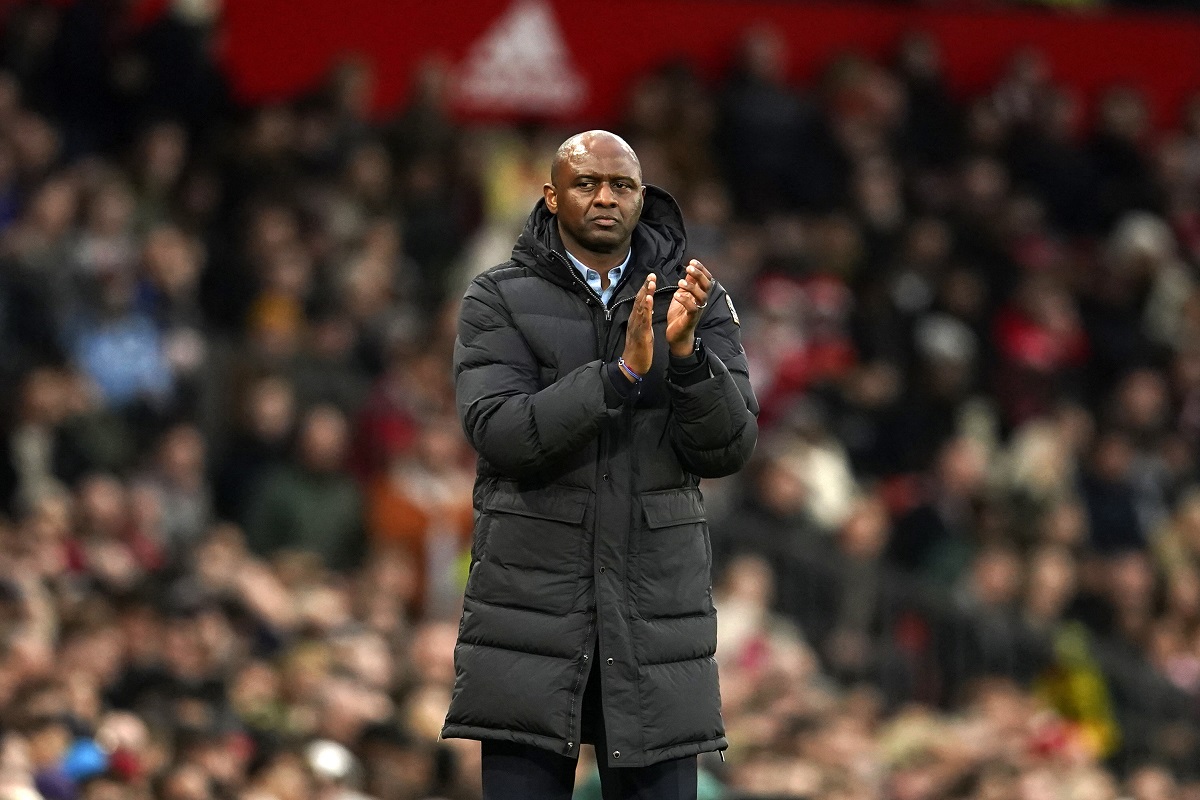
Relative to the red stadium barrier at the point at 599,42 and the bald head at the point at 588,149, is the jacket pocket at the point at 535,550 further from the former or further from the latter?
the red stadium barrier at the point at 599,42

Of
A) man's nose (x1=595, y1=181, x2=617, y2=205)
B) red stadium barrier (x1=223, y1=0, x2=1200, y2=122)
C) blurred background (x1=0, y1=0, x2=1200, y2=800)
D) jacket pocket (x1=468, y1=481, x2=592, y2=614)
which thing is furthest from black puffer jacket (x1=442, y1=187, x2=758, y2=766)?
red stadium barrier (x1=223, y1=0, x2=1200, y2=122)

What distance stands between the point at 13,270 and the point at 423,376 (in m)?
2.48

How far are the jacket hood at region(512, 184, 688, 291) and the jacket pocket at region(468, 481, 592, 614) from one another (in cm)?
51

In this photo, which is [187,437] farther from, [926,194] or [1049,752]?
[926,194]

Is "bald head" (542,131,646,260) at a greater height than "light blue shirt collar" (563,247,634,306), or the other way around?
"bald head" (542,131,646,260)

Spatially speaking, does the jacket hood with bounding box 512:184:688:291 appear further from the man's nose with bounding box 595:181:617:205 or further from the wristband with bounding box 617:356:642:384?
the wristband with bounding box 617:356:642:384

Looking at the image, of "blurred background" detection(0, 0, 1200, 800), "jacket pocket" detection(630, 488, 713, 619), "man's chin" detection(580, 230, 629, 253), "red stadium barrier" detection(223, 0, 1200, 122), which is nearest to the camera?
"jacket pocket" detection(630, 488, 713, 619)

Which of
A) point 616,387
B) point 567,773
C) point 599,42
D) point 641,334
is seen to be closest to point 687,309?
point 641,334

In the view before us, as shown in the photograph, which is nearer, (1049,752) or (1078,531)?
(1049,752)

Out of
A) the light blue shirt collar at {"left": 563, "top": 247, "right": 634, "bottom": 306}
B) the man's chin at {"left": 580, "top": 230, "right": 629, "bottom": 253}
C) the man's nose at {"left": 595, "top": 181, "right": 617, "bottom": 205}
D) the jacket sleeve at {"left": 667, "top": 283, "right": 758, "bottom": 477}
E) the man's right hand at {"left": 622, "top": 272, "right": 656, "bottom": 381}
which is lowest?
the jacket sleeve at {"left": 667, "top": 283, "right": 758, "bottom": 477}

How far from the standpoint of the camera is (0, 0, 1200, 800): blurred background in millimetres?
10266

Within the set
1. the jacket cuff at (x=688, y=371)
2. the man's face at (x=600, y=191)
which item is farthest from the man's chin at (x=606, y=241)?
the jacket cuff at (x=688, y=371)

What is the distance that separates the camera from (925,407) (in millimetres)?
15375

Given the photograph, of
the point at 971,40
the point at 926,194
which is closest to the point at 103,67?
the point at 926,194
